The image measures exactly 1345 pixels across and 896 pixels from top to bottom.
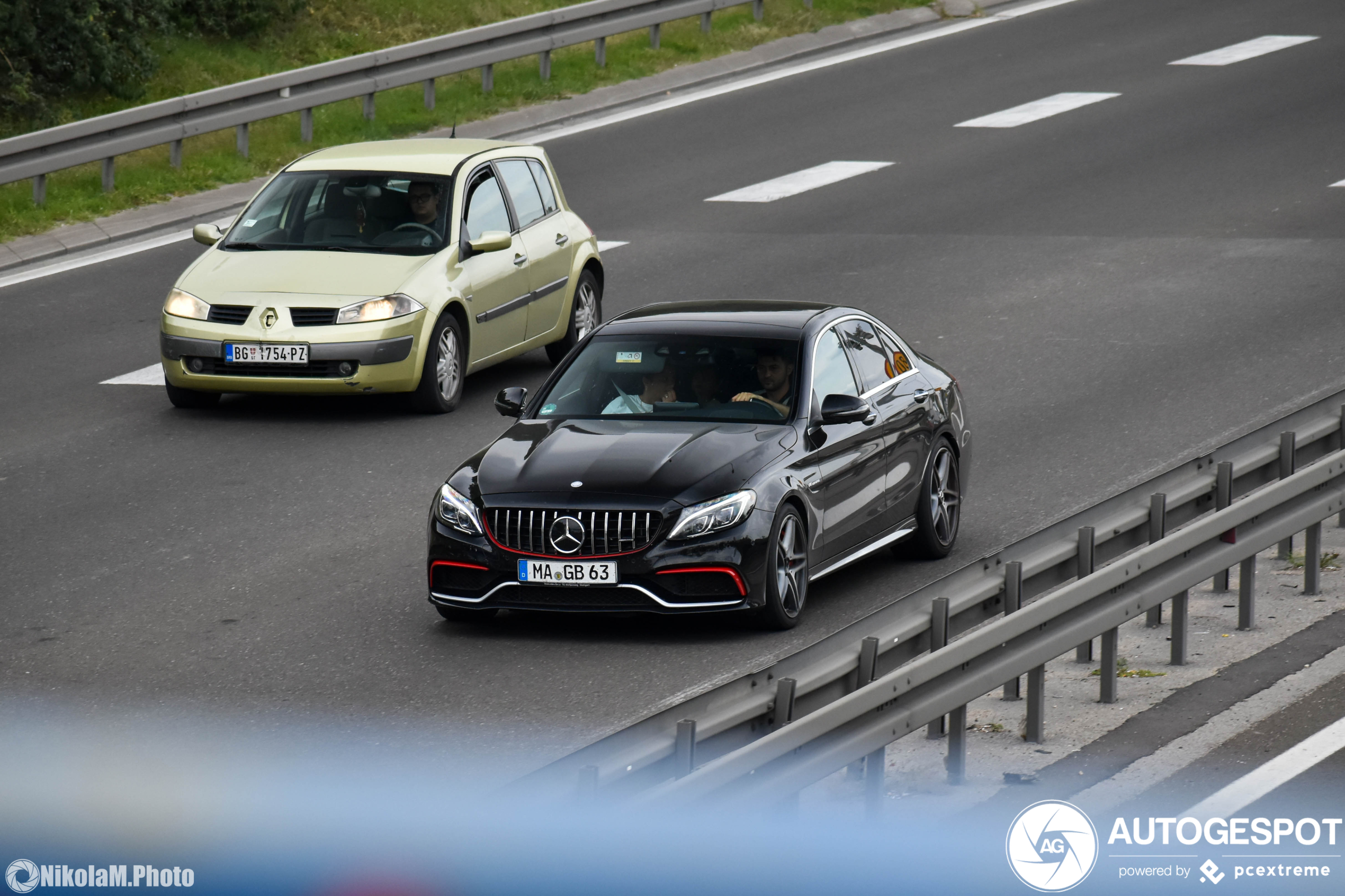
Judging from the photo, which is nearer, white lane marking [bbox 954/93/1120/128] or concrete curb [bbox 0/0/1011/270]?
A: concrete curb [bbox 0/0/1011/270]

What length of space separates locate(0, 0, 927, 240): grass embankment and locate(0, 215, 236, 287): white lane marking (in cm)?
80

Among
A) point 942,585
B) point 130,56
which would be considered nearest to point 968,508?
point 942,585

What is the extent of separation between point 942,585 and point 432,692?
2.25 m

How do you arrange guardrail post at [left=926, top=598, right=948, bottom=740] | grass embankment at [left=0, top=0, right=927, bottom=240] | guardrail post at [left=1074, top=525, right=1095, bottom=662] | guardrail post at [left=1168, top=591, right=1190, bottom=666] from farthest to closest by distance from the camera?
grass embankment at [left=0, top=0, right=927, bottom=240] → guardrail post at [left=1168, top=591, right=1190, bottom=666] → guardrail post at [left=1074, top=525, right=1095, bottom=662] → guardrail post at [left=926, top=598, right=948, bottom=740]

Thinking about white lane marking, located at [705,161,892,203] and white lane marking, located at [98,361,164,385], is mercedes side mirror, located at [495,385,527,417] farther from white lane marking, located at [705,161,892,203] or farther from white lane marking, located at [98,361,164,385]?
white lane marking, located at [705,161,892,203]

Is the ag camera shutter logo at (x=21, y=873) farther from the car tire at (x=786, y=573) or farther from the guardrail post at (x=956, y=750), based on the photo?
the car tire at (x=786, y=573)

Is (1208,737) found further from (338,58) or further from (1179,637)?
(338,58)

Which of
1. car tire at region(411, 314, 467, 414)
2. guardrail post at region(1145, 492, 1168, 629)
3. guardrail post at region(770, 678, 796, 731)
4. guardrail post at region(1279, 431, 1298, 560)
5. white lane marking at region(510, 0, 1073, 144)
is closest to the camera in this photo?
guardrail post at region(770, 678, 796, 731)

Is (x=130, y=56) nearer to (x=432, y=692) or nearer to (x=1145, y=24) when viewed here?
(x=1145, y=24)

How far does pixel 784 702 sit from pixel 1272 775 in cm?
191

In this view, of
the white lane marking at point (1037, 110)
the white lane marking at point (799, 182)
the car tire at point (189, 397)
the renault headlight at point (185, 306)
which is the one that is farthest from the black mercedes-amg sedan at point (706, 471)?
the white lane marking at point (1037, 110)

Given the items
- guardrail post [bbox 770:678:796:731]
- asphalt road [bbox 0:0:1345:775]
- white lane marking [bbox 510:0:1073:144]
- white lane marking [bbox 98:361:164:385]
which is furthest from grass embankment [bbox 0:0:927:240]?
guardrail post [bbox 770:678:796:731]

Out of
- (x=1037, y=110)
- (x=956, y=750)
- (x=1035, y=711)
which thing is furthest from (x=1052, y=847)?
(x=1037, y=110)

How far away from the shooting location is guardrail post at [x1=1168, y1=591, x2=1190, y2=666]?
30.1ft
